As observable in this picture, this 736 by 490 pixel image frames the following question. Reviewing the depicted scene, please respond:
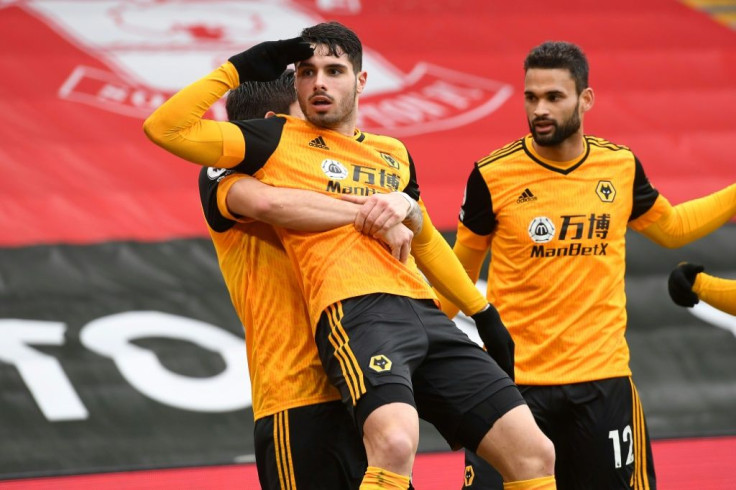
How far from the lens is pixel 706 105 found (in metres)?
9.95

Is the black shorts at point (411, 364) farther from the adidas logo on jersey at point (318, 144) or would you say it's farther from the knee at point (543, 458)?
the adidas logo on jersey at point (318, 144)

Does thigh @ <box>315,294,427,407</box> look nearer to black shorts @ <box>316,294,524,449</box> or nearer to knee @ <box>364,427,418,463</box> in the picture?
black shorts @ <box>316,294,524,449</box>

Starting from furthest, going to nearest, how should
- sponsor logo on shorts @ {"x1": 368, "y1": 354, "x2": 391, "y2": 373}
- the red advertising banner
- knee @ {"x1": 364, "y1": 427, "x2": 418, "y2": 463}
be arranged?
the red advertising banner → sponsor logo on shorts @ {"x1": 368, "y1": 354, "x2": 391, "y2": 373} → knee @ {"x1": 364, "y1": 427, "x2": 418, "y2": 463}

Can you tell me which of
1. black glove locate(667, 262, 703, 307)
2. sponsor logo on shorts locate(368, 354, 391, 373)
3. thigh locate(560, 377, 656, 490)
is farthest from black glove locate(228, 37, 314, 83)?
black glove locate(667, 262, 703, 307)

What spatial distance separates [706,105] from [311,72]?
21.9 ft

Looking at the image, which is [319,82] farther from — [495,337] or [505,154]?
[505,154]

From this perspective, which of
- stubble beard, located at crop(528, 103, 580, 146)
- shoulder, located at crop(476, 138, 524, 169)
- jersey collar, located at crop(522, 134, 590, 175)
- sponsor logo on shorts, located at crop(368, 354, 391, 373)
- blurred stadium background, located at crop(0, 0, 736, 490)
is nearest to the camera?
sponsor logo on shorts, located at crop(368, 354, 391, 373)

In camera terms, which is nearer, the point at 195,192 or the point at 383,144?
the point at 383,144

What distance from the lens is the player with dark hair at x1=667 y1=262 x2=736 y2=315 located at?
5.25 meters

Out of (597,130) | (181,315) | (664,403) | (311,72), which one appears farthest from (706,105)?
(311,72)

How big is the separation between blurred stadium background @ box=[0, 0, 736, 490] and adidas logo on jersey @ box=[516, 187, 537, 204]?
218cm

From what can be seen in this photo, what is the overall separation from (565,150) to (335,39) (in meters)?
1.34

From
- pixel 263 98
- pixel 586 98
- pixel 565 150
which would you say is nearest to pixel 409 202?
pixel 263 98

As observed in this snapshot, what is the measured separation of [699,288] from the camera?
528cm
